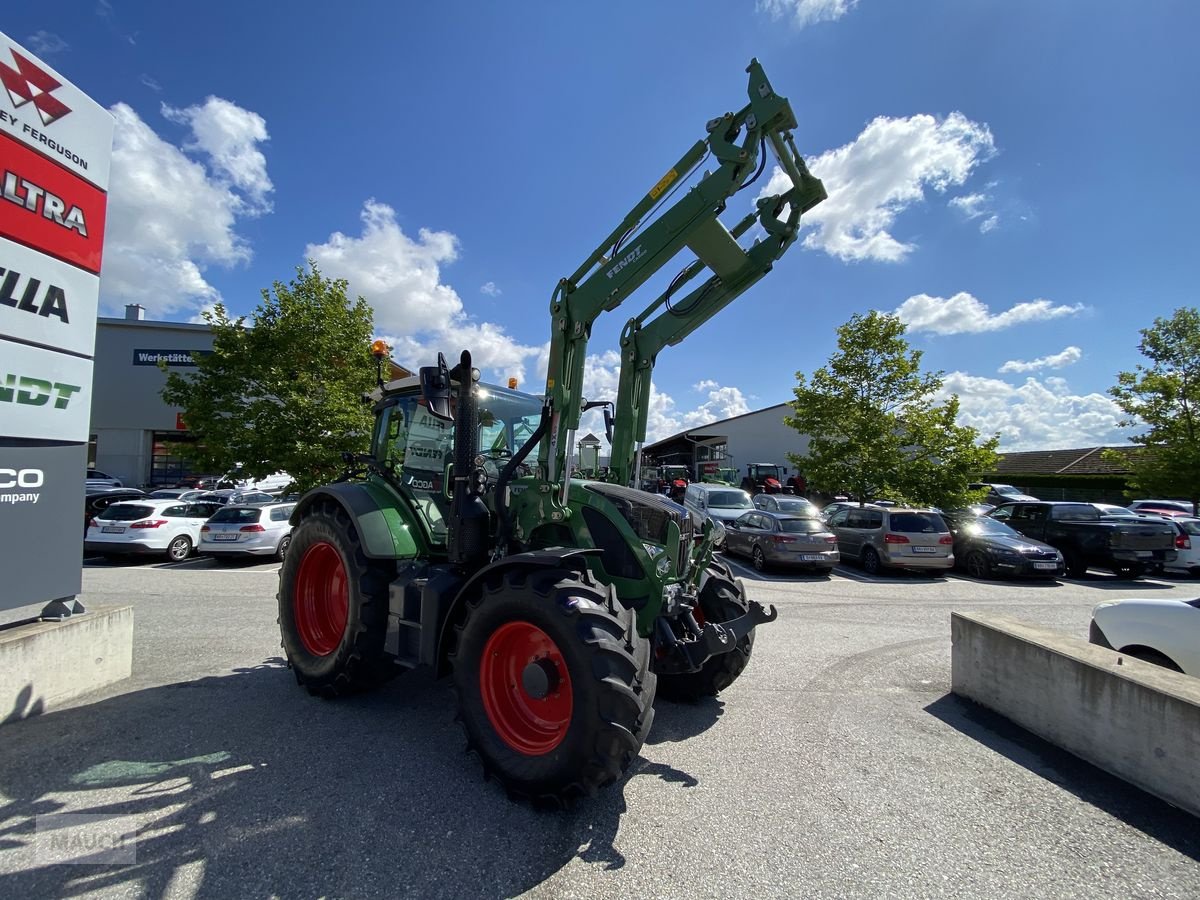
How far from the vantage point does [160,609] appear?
7406 mm

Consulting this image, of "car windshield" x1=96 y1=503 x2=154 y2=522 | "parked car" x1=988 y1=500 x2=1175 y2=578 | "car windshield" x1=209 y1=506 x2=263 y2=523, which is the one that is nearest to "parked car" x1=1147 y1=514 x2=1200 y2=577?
"parked car" x1=988 y1=500 x2=1175 y2=578

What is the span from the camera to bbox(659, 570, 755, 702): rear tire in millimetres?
4246

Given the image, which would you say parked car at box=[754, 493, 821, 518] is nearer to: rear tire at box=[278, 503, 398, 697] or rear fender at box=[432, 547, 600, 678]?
rear tire at box=[278, 503, 398, 697]

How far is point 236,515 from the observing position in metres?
11.9

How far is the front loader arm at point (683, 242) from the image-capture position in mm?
3738

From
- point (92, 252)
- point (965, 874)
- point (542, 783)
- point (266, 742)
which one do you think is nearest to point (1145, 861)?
point (965, 874)

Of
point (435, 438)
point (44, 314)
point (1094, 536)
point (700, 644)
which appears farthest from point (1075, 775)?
point (1094, 536)

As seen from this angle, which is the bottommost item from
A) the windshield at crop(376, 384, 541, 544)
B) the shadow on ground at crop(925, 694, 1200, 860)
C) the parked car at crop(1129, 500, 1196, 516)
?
the shadow on ground at crop(925, 694, 1200, 860)

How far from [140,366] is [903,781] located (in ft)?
124

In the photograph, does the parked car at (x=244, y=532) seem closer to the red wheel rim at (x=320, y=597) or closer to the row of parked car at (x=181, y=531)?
the row of parked car at (x=181, y=531)

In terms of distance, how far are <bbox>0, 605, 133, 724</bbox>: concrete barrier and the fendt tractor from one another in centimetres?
130

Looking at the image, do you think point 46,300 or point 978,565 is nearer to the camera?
point 46,300

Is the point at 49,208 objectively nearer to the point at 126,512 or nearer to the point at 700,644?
the point at 700,644

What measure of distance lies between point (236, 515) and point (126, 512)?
2.27 metres
